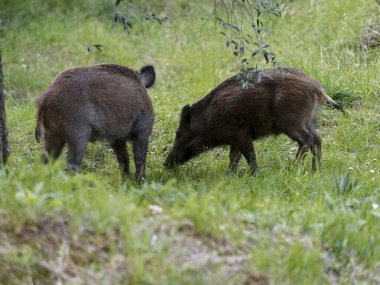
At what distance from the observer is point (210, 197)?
4.87m

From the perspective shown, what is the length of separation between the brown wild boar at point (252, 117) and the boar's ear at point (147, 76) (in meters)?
0.48

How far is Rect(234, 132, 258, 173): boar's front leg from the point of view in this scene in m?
7.19

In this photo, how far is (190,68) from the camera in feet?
35.1

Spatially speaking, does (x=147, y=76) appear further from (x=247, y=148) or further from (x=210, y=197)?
(x=210, y=197)

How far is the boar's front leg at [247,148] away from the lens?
7.19 meters

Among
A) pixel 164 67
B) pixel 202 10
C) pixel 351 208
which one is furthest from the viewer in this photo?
pixel 202 10

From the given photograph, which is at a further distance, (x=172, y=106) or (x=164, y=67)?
(x=164, y=67)

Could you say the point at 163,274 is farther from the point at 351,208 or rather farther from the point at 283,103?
the point at 283,103

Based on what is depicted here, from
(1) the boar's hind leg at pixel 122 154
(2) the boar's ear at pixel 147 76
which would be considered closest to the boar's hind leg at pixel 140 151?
(1) the boar's hind leg at pixel 122 154

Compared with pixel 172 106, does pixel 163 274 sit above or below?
above

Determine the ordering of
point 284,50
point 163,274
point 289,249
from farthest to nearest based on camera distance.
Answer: point 284,50
point 289,249
point 163,274

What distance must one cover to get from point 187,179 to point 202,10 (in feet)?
20.2

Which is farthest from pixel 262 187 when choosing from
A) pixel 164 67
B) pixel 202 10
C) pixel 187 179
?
pixel 202 10

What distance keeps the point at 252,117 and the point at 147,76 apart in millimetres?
1188
